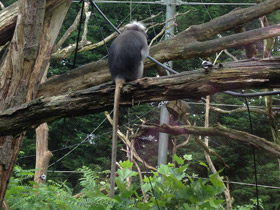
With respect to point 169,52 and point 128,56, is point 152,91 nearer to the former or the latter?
point 128,56

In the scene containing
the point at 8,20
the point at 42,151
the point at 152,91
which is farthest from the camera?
the point at 42,151

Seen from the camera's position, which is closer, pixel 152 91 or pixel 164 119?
pixel 152 91

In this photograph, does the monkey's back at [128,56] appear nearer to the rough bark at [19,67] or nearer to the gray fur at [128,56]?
the gray fur at [128,56]

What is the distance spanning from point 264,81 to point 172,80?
2.09 feet

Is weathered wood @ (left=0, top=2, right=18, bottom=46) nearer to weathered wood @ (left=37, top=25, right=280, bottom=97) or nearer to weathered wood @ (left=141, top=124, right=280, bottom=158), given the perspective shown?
weathered wood @ (left=37, top=25, right=280, bottom=97)

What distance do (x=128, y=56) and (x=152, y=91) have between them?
1.60 meters

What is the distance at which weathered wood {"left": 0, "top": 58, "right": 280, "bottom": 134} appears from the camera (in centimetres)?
283

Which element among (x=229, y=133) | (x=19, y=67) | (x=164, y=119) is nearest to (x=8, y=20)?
(x=19, y=67)

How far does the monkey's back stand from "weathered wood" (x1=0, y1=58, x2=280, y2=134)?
50.0 inches

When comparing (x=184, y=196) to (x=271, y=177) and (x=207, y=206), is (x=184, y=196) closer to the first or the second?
(x=207, y=206)

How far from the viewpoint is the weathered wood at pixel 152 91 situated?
9.30 feet

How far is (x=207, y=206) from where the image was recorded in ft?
11.7

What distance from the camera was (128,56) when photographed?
4562mm

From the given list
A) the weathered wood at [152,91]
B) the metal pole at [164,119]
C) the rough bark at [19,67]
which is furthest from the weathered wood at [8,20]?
the metal pole at [164,119]
